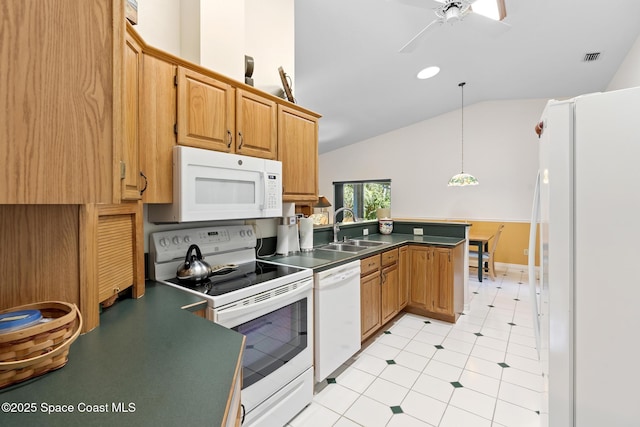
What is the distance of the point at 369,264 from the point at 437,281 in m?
1.08

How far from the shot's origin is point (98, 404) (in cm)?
64

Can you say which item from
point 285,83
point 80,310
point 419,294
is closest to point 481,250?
point 419,294

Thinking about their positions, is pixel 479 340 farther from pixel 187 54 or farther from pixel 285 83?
pixel 187 54

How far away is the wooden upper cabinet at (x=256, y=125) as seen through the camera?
73.2 inches

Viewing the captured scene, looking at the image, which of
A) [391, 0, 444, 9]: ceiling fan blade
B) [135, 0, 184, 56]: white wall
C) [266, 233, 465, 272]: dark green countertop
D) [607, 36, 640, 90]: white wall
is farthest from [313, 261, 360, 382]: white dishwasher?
[607, 36, 640, 90]: white wall

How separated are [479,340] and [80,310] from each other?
124 inches

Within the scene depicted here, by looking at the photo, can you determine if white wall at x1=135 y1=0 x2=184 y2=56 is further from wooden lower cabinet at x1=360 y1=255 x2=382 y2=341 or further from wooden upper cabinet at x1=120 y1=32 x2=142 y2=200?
wooden lower cabinet at x1=360 y1=255 x2=382 y2=341

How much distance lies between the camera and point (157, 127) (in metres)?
1.47

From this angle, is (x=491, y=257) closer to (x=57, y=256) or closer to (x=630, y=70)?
(x=630, y=70)

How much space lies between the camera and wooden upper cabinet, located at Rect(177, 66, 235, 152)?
158 cm

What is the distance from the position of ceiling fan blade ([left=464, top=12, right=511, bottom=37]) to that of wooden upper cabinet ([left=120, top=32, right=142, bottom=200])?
2600 mm

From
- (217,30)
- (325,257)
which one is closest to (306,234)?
(325,257)

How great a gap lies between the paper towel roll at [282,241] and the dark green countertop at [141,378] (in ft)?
4.14

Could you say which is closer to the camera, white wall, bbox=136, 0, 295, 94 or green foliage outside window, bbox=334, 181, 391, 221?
white wall, bbox=136, 0, 295, 94
